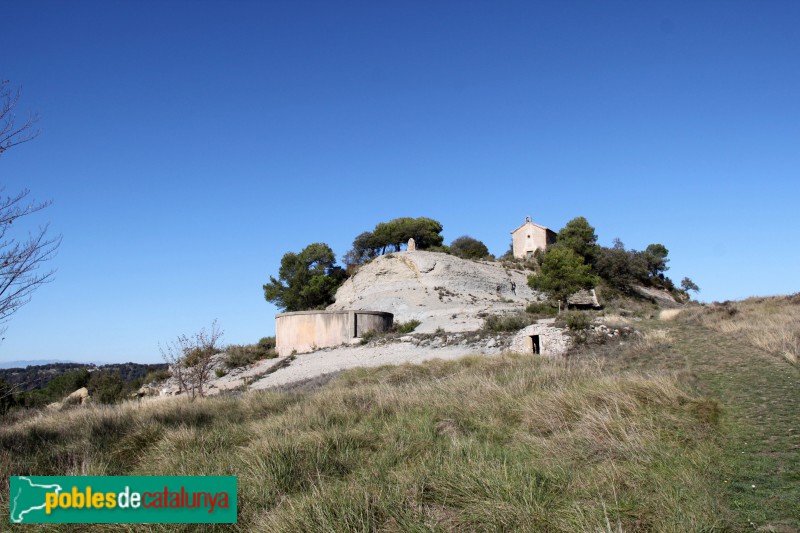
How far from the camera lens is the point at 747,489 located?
404cm

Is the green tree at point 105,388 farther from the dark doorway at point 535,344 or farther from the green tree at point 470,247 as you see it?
the green tree at point 470,247

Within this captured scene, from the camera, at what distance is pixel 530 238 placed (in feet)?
213

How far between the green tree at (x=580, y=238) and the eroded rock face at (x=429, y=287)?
587cm

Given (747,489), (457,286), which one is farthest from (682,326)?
(457,286)

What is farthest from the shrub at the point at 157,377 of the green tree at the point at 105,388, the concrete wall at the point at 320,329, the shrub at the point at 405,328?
the shrub at the point at 405,328

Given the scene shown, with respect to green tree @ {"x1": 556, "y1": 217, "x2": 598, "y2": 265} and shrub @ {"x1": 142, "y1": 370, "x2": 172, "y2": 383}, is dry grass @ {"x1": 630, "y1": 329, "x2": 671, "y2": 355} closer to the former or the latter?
shrub @ {"x1": 142, "y1": 370, "x2": 172, "y2": 383}

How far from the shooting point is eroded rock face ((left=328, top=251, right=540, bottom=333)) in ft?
141

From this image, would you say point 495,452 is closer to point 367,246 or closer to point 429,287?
point 429,287

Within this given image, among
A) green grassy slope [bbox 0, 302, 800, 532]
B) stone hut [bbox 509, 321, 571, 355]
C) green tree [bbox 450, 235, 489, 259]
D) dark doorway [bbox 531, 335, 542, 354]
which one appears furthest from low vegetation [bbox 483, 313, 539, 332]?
green tree [bbox 450, 235, 489, 259]

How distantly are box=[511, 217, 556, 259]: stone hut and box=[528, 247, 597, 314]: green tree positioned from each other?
25443 millimetres

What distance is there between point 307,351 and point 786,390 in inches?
972

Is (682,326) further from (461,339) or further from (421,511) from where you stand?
(421,511)

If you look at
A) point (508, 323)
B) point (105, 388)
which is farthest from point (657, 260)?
point (105, 388)

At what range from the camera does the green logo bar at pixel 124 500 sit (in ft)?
14.2
